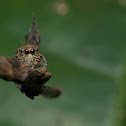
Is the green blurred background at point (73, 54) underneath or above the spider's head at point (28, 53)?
above

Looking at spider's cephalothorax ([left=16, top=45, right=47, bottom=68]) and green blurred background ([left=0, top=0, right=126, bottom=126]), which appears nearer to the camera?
spider's cephalothorax ([left=16, top=45, right=47, bottom=68])

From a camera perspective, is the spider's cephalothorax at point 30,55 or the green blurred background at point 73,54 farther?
the green blurred background at point 73,54

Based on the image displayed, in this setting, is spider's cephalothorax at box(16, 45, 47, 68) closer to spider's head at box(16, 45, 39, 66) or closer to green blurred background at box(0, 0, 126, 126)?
spider's head at box(16, 45, 39, 66)

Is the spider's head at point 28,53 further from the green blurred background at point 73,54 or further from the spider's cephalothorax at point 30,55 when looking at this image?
the green blurred background at point 73,54

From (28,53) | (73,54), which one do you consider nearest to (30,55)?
(28,53)

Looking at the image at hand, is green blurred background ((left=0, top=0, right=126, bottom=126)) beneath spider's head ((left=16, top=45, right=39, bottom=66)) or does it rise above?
above

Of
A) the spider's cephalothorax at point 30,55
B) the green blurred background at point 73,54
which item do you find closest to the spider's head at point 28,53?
the spider's cephalothorax at point 30,55

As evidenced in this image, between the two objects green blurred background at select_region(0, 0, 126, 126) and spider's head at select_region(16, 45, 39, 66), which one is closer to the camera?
spider's head at select_region(16, 45, 39, 66)

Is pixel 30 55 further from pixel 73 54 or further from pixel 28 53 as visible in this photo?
pixel 73 54

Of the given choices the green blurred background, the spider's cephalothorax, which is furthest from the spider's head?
the green blurred background
